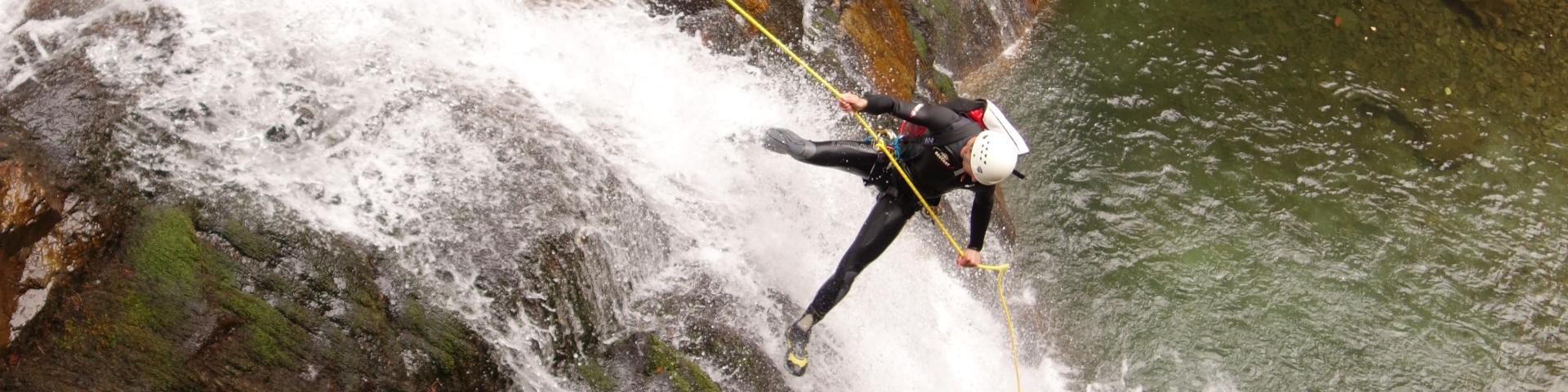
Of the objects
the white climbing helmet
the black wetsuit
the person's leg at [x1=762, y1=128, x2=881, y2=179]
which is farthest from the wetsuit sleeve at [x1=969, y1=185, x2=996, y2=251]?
the person's leg at [x1=762, y1=128, x2=881, y2=179]

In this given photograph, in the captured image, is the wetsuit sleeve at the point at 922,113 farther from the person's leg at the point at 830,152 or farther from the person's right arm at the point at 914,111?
the person's leg at the point at 830,152

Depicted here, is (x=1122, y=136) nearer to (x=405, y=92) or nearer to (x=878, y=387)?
(x=878, y=387)

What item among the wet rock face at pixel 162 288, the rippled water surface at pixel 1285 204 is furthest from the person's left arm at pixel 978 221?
the wet rock face at pixel 162 288

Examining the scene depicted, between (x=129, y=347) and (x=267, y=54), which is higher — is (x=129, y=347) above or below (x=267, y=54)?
below

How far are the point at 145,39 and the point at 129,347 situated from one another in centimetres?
182

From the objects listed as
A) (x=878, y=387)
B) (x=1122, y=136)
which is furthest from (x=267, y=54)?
(x=1122, y=136)

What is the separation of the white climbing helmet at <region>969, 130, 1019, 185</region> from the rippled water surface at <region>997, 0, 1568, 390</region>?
8.64ft

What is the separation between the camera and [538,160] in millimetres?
5309

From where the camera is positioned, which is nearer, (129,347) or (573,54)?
(129,347)

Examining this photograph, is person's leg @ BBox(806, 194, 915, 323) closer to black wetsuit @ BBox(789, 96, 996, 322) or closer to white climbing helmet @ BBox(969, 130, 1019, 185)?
black wetsuit @ BBox(789, 96, 996, 322)

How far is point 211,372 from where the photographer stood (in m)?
4.46

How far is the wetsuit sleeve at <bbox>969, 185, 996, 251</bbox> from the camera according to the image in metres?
5.17

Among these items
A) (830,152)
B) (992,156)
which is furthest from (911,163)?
(992,156)

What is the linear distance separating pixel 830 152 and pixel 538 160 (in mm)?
1726
